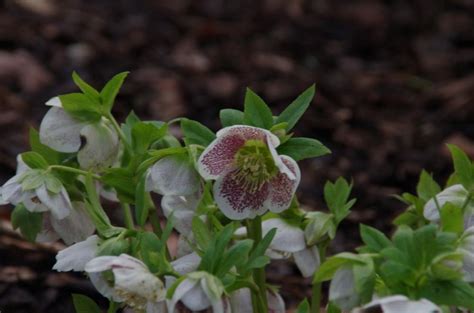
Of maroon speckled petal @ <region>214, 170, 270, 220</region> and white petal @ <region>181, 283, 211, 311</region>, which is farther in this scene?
maroon speckled petal @ <region>214, 170, 270, 220</region>

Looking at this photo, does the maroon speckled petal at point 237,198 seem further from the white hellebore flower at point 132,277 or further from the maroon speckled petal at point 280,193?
the white hellebore flower at point 132,277

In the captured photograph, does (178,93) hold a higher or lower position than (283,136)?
lower

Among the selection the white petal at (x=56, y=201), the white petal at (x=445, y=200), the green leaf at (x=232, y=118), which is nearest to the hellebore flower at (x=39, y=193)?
the white petal at (x=56, y=201)

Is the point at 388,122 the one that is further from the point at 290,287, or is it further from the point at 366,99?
the point at 290,287

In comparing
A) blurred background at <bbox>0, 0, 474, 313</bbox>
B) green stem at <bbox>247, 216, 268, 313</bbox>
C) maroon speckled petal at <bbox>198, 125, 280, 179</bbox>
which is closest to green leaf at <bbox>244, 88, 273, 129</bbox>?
maroon speckled petal at <bbox>198, 125, 280, 179</bbox>

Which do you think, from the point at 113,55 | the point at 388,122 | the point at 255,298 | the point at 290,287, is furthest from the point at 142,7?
the point at 255,298

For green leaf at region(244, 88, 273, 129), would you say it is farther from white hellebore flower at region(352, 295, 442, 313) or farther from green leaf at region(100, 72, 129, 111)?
white hellebore flower at region(352, 295, 442, 313)
